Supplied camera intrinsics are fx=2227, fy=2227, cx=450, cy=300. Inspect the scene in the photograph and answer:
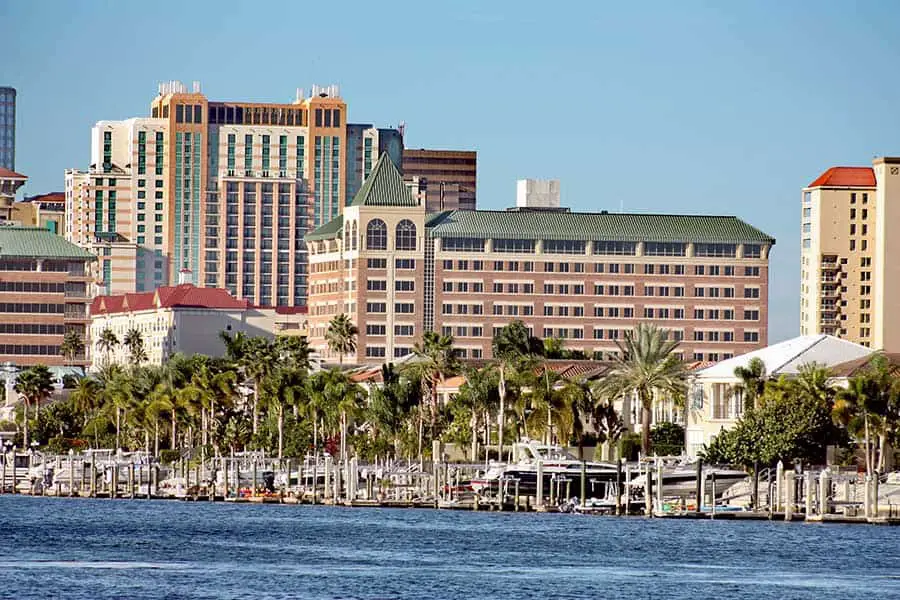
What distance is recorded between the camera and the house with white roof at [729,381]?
176 metres

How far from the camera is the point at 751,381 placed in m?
171

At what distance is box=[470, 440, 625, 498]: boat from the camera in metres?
164

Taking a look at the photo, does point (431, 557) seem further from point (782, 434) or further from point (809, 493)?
point (782, 434)

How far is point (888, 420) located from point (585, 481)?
2211cm

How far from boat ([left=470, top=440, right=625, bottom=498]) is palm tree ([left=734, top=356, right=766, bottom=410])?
12.2 meters

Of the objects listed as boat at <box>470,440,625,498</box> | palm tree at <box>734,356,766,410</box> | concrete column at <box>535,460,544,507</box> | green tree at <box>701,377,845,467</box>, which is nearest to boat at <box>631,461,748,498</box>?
green tree at <box>701,377,845,467</box>

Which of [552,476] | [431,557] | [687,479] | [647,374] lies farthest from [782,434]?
[431,557]

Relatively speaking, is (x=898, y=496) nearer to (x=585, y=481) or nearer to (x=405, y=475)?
(x=585, y=481)

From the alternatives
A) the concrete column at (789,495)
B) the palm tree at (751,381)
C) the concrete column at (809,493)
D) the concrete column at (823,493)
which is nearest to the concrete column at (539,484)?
the palm tree at (751,381)

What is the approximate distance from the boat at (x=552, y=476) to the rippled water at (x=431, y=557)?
15.4ft

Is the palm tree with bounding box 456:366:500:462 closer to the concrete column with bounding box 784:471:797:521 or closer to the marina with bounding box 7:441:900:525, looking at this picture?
the marina with bounding box 7:441:900:525

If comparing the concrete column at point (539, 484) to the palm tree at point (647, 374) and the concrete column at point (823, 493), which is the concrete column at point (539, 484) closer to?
the palm tree at point (647, 374)

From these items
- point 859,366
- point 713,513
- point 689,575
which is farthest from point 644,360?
point 689,575

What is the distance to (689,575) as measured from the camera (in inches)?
4444
